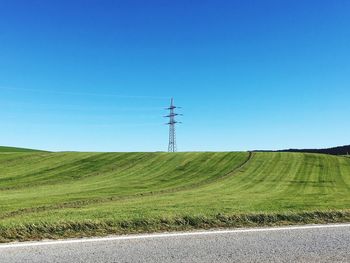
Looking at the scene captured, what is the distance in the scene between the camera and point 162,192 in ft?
82.1

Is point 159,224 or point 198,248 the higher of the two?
point 159,224

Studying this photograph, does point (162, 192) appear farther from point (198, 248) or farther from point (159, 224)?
point (198, 248)

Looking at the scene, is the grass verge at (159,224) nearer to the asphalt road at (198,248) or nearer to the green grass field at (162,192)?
the green grass field at (162,192)

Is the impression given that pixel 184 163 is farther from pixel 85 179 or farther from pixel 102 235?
pixel 102 235

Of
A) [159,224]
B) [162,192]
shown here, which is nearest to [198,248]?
[159,224]

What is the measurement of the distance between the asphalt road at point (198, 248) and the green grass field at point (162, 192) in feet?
3.35

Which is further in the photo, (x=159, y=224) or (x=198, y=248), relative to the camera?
(x=159, y=224)

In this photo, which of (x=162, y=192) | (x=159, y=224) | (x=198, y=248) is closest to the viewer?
(x=198, y=248)

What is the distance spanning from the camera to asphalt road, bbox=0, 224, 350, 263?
6410 millimetres

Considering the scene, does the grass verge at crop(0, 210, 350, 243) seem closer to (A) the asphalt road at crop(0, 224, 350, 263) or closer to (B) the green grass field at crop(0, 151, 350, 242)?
(B) the green grass field at crop(0, 151, 350, 242)

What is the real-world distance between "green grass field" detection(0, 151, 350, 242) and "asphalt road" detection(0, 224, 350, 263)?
102 cm

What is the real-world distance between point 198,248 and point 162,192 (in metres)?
18.1

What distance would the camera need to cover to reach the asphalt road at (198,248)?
6410mm

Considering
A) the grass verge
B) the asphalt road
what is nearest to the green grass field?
the grass verge
